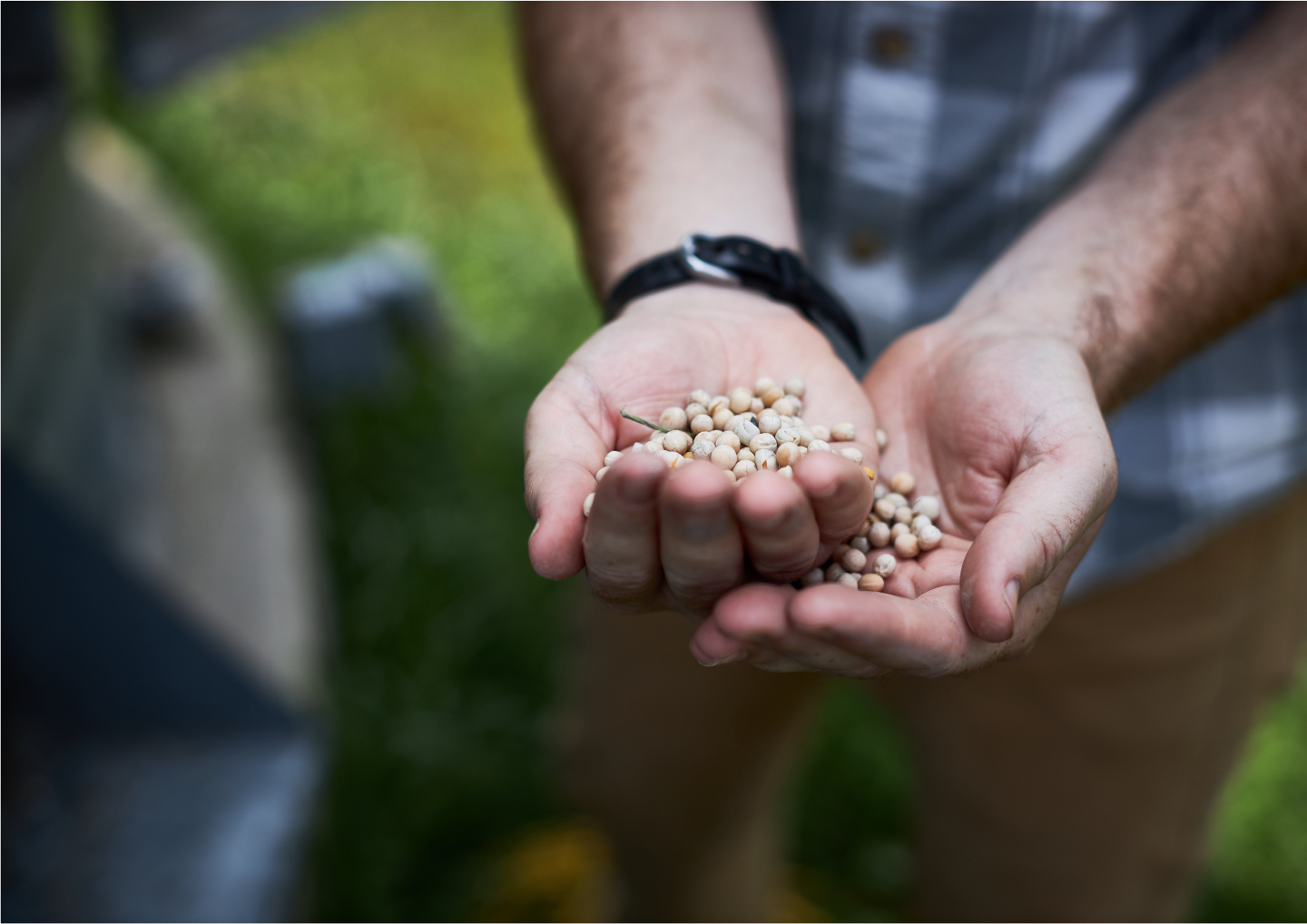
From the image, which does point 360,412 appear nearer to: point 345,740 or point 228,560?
point 228,560

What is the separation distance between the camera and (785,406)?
1.36m

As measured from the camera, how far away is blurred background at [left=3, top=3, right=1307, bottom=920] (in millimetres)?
2191

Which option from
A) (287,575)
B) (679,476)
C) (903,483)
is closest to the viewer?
(679,476)

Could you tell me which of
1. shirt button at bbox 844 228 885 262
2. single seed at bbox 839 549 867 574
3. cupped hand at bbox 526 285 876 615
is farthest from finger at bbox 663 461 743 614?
shirt button at bbox 844 228 885 262

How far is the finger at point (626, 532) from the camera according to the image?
0.98m

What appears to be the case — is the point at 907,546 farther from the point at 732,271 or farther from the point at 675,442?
the point at 732,271

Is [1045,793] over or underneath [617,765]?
over

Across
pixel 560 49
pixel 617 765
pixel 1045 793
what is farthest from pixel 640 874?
pixel 560 49

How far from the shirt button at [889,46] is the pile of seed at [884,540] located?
0.64 meters

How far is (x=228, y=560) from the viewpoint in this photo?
2.83 meters

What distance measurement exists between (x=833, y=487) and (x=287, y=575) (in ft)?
7.10

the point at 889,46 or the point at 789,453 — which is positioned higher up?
the point at 889,46

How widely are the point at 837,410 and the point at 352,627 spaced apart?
1.96 metres

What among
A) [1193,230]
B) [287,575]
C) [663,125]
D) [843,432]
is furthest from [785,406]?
[287,575]
